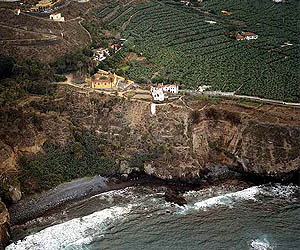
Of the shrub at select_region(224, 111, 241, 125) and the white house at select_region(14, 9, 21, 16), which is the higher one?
the white house at select_region(14, 9, 21, 16)

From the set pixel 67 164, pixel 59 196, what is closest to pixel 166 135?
pixel 67 164

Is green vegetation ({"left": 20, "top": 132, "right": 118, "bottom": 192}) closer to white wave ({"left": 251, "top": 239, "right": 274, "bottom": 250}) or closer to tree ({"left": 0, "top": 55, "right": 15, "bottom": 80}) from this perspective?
tree ({"left": 0, "top": 55, "right": 15, "bottom": 80})

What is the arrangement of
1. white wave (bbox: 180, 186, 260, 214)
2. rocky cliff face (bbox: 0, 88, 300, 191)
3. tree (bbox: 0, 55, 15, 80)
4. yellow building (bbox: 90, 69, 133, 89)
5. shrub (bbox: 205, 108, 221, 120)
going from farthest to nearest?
yellow building (bbox: 90, 69, 133, 89)
tree (bbox: 0, 55, 15, 80)
shrub (bbox: 205, 108, 221, 120)
rocky cliff face (bbox: 0, 88, 300, 191)
white wave (bbox: 180, 186, 260, 214)

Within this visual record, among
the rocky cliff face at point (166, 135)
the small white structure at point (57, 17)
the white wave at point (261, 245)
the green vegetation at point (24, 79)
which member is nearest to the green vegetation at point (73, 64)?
the green vegetation at point (24, 79)

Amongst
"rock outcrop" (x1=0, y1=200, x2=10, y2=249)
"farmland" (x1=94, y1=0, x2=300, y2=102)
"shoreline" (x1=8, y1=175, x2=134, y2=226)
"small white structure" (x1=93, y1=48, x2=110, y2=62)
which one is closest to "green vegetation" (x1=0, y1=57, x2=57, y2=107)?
"small white structure" (x1=93, y1=48, x2=110, y2=62)

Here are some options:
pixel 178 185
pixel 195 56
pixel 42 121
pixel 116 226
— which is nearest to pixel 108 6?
pixel 195 56

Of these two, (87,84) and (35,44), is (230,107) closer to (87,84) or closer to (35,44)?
(87,84)

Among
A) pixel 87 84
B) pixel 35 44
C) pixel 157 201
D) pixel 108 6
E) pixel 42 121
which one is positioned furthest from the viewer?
pixel 108 6

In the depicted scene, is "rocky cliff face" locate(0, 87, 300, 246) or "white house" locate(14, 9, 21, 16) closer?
"rocky cliff face" locate(0, 87, 300, 246)
